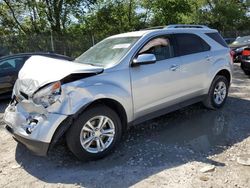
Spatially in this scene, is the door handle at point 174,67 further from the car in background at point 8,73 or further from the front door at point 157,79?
the car in background at point 8,73

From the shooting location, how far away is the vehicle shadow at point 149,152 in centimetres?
384

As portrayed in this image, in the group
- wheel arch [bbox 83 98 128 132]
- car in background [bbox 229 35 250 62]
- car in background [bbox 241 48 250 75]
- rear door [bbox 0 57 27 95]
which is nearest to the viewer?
wheel arch [bbox 83 98 128 132]

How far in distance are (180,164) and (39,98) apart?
2028 millimetres

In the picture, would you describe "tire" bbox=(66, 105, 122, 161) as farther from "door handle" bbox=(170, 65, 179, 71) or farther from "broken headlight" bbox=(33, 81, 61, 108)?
"door handle" bbox=(170, 65, 179, 71)

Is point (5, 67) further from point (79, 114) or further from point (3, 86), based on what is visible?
point (79, 114)

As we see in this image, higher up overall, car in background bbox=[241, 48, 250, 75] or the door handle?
the door handle

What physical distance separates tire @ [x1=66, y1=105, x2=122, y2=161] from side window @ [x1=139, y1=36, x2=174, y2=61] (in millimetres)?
1207

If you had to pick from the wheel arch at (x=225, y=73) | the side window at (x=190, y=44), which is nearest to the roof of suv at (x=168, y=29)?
the side window at (x=190, y=44)

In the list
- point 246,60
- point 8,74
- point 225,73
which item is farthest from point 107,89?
point 246,60

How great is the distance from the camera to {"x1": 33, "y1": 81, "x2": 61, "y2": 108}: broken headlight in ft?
12.7

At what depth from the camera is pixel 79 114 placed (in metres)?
4.00

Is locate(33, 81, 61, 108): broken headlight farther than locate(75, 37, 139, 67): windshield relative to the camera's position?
No

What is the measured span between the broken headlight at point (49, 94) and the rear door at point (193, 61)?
234cm

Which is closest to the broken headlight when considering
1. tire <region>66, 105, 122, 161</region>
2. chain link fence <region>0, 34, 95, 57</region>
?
tire <region>66, 105, 122, 161</region>
